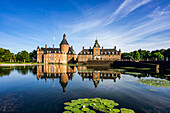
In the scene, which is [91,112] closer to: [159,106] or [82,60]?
[159,106]

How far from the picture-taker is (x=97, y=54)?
221ft

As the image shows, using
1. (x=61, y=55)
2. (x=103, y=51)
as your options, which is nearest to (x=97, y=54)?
(x=103, y=51)

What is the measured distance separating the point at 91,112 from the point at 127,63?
4458 cm

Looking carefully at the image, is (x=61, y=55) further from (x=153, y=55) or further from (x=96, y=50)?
(x=153, y=55)

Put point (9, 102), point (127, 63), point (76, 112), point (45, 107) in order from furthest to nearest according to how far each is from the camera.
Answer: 1. point (127, 63)
2. point (9, 102)
3. point (45, 107)
4. point (76, 112)

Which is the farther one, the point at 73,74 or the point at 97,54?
the point at 97,54

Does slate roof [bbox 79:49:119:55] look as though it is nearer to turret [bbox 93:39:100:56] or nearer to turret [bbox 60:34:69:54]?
turret [bbox 93:39:100:56]

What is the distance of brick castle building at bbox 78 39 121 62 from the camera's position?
67.1 meters

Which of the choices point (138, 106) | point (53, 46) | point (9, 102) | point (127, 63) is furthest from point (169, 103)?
point (53, 46)

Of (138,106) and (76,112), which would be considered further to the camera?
(138,106)

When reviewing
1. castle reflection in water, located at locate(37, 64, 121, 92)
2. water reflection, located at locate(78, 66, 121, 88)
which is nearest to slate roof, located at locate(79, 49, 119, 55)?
castle reflection in water, located at locate(37, 64, 121, 92)

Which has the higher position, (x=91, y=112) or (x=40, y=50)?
(x=40, y=50)

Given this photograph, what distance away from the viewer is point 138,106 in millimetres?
7078

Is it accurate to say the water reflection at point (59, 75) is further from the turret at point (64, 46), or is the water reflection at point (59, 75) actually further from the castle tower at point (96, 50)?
the turret at point (64, 46)
